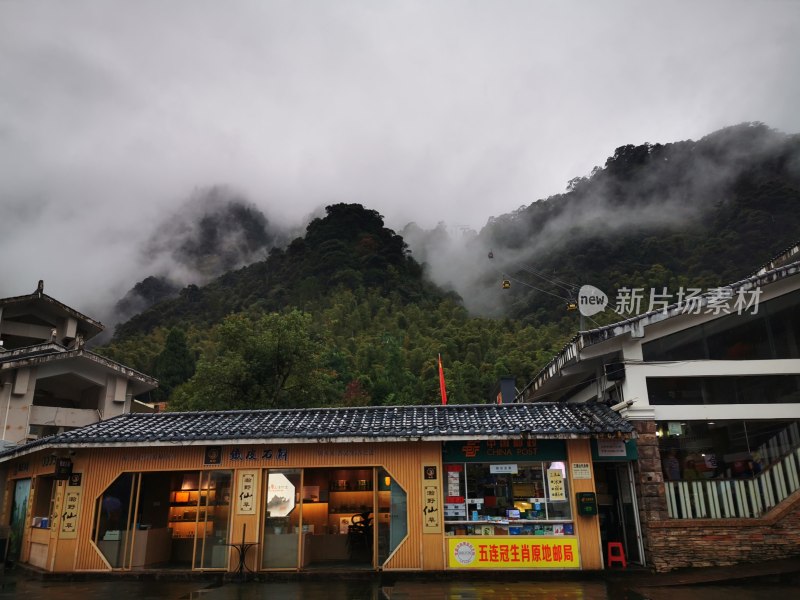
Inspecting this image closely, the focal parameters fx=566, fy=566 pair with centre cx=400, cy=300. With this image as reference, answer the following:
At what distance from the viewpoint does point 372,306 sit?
180ft

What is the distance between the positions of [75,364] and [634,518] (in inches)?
717

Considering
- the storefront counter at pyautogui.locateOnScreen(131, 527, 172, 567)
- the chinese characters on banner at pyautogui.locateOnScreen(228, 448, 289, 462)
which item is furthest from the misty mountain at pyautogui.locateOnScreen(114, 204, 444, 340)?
the chinese characters on banner at pyautogui.locateOnScreen(228, 448, 289, 462)

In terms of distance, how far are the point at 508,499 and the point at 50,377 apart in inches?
655

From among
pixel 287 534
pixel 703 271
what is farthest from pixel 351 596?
pixel 703 271

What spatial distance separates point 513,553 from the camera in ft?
35.0

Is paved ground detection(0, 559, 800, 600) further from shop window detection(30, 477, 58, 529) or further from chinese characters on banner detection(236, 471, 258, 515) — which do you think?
shop window detection(30, 477, 58, 529)

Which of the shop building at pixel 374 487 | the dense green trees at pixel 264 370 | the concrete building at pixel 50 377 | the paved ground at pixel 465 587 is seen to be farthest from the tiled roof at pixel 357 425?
the dense green trees at pixel 264 370

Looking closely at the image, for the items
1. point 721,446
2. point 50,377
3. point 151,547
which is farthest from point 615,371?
point 50,377

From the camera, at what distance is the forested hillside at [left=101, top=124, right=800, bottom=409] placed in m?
24.3

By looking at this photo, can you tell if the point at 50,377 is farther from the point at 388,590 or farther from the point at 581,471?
the point at 581,471

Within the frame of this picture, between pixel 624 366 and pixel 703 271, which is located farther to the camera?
pixel 703 271

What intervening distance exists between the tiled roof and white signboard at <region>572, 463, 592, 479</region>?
81 centimetres

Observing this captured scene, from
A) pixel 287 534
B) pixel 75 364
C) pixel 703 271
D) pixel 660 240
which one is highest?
pixel 660 240

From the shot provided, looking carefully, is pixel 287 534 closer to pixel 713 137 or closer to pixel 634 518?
pixel 634 518
